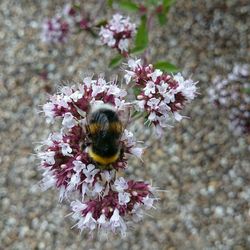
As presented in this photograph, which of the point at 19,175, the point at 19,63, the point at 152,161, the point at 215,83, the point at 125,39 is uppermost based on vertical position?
the point at 125,39

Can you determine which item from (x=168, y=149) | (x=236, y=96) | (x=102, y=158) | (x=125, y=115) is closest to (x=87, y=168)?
(x=102, y=158)

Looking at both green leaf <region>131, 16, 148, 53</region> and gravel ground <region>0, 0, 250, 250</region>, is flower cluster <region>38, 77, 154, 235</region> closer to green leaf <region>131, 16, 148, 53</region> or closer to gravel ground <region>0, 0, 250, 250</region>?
green leaf <region>131, 16, 148, 53</region>

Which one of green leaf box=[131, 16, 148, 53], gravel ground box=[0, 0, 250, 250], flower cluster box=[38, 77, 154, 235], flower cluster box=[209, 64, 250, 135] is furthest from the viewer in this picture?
gravel ground box=[0, 0, 250, 250]

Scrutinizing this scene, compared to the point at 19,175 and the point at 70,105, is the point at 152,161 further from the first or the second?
the point at 70,105

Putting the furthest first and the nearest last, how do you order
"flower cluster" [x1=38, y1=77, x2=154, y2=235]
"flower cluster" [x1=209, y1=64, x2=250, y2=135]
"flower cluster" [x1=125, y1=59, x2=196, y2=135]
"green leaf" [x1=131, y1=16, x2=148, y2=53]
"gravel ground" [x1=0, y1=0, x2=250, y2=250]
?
"gravel ground" [x1=0, y1=0, x2=250, y2=250]
"flower cluster" [x1=209, y1=64, x2=250, y2=135]
"green leaf" [x1=131, y1=16, x2=148, y2=53]
"flower cluster" [x1=125, y1=59, x2=196, y2=135]
"flower cluster" [x1=38, y1=77, x2=154, y2=235]

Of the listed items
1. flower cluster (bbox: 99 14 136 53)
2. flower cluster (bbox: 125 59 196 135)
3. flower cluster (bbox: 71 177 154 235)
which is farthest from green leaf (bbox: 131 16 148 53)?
flower cluster (bbox: 71 177 154 235)

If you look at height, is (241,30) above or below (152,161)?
above

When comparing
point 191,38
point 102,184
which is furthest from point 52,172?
point 191,38
